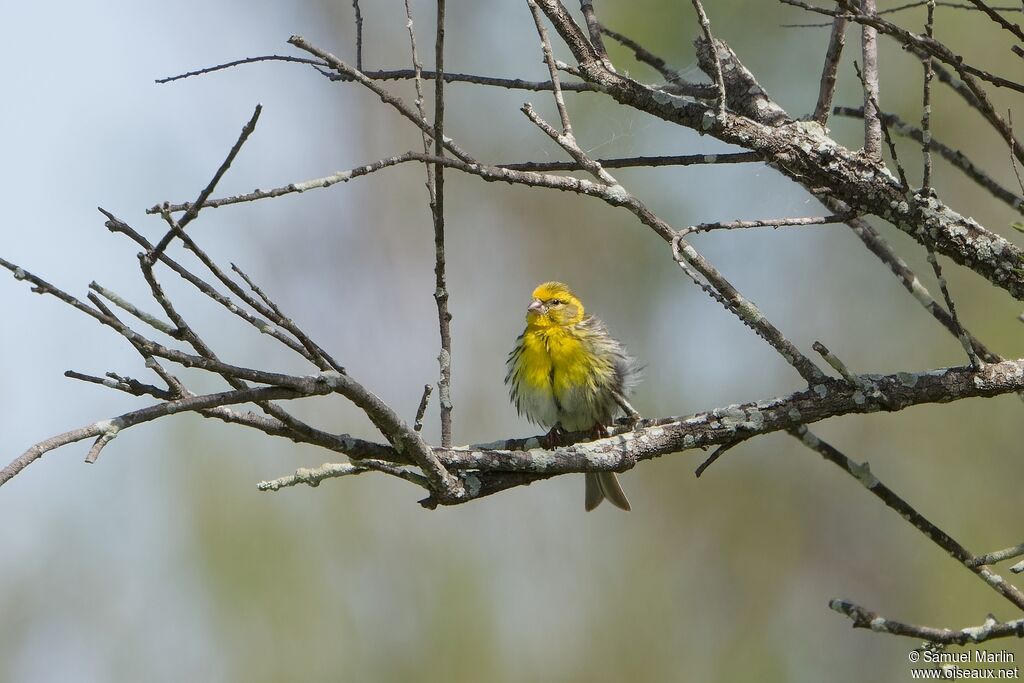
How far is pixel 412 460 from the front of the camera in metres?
2.63

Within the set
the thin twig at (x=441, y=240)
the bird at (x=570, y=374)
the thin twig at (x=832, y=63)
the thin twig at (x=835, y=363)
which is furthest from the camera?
the bird at (x=570, y=374)

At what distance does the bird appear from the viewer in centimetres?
563

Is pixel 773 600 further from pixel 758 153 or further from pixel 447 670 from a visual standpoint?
pixel 758 153

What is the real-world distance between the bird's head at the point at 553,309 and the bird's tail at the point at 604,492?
0.92 metres

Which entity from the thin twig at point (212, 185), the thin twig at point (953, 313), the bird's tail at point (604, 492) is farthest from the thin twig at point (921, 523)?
the bird's tail at point (604, 492)

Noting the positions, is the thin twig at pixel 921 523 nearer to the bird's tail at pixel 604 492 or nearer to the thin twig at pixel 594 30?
the thin twig at pixel 594 30

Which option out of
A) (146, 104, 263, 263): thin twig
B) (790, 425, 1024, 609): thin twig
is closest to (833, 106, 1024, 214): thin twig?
(790, 425, 1024, 609): thin twig

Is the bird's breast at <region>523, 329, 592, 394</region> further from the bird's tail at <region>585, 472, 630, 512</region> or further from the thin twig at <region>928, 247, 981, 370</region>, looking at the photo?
the thin twig at <region>928, 247, 981, 370</region>

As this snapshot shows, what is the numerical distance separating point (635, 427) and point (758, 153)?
1.00 meters

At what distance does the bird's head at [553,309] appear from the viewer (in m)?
5.95

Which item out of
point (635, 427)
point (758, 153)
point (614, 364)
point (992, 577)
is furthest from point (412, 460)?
point (614, 364)

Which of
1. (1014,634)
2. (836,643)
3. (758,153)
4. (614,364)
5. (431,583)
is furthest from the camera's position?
(836,643)

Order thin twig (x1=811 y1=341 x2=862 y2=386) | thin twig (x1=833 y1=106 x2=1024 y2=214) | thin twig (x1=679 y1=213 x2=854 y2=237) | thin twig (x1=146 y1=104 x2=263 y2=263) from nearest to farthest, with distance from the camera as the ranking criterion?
thin twig (x1=146 y1=104 x2=263 y2=263) → thin twig (x1=811 y1=341 x2=862 y2=386) → thin twig (x1=679 y1=213 x2=854 y2=237) → thin twig (x1=833 y1=106 x2=1024 y2=214)

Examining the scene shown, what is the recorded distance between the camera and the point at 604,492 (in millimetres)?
5723
